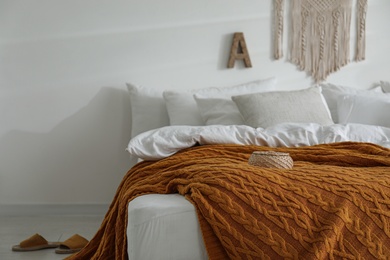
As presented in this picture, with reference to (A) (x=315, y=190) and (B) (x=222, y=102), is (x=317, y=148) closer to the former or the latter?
(A) (x=315, y=190)

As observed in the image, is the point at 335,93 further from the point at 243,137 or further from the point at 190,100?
the point at 243,137

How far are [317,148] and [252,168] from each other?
65 cm

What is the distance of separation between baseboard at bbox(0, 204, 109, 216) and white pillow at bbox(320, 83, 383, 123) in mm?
1614

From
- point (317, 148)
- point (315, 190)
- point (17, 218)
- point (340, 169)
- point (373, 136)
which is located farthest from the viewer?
point (17, 218)

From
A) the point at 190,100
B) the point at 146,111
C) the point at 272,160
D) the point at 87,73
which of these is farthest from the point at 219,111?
the point at 272,160

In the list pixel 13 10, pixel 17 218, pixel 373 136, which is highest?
pixel 13 10

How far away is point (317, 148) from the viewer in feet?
9.59

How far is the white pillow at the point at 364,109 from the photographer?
3.98m

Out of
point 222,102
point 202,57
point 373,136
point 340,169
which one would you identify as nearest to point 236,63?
point 202,57

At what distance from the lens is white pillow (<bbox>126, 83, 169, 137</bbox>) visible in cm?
435

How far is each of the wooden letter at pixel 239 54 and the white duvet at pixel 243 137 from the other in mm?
1217

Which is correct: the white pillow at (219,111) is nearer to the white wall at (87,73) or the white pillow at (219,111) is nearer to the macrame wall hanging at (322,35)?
the white wall at (87,73)

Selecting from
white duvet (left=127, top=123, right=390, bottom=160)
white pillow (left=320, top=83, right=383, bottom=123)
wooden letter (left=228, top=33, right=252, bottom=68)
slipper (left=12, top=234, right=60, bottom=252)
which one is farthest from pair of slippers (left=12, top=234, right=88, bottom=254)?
white pillow (left=320, top=83, right=383, bottom=123)

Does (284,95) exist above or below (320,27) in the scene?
below
